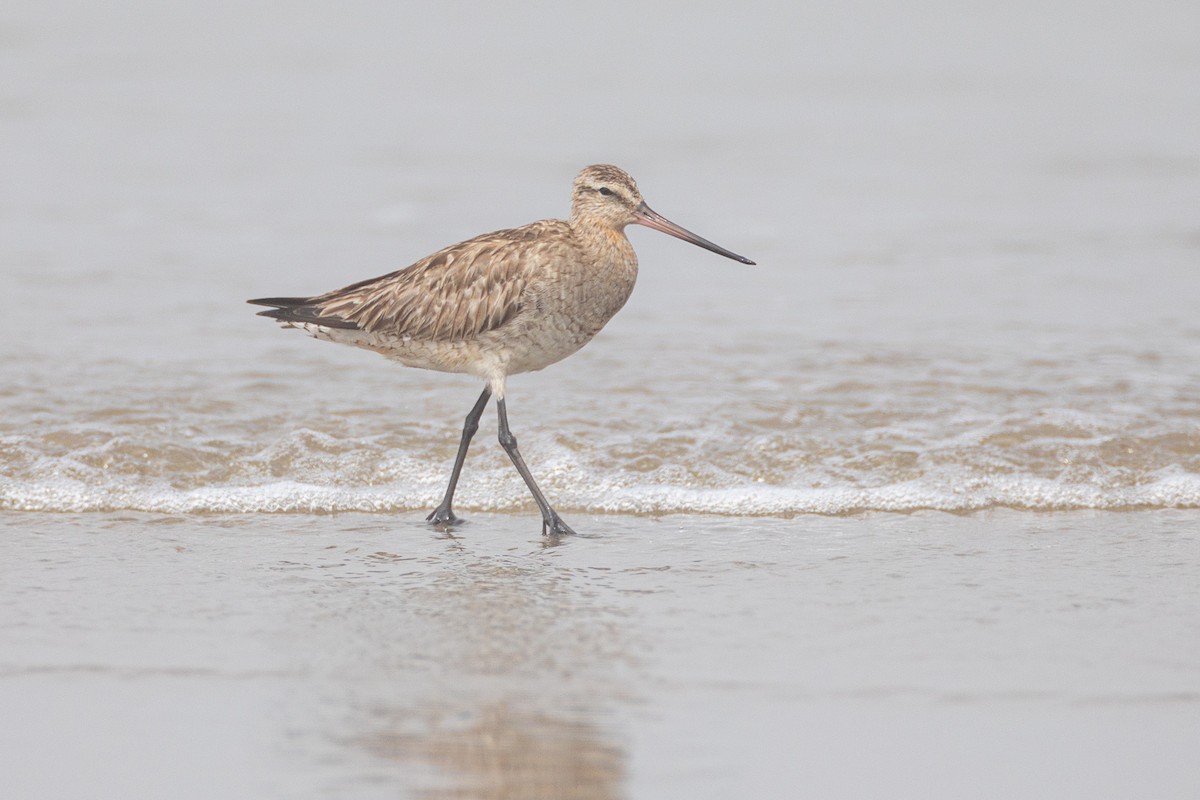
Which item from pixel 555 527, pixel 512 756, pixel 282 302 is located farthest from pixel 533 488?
pixel 512 756

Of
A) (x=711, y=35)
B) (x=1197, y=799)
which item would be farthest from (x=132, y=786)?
(x=711, y=35)

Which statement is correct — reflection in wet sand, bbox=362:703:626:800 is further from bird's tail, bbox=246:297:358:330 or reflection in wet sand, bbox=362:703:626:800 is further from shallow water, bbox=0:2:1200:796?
bird's tail, bbox=246:297:358:330

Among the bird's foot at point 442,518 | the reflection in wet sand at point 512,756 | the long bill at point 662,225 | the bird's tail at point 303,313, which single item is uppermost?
the long bill at point 662,225

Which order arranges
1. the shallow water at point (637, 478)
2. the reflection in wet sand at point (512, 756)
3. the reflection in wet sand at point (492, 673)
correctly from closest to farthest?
the reflection in wet sand at point (512, 756), the reflection in wet sand at point (492, 673), the shallow water at point (637, 478)

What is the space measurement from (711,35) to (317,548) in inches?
741

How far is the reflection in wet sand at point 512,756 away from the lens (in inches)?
145

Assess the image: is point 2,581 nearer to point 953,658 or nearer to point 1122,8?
point 953,658

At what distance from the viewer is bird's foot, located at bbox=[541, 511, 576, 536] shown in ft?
20.9

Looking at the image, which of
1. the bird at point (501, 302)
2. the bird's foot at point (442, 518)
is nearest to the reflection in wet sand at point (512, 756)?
the bird's foot at point (442, 518)

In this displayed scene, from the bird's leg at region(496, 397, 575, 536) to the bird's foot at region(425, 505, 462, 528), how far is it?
34cm

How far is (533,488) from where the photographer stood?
21.7 feet

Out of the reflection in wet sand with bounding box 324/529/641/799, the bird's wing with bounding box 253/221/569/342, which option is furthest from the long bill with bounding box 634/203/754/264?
the reflection in wet sand with bounding box 324/529/641/799

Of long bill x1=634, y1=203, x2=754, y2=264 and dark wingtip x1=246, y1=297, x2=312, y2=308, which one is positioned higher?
long bill x1=634, y1=203, x2=754, y2=264

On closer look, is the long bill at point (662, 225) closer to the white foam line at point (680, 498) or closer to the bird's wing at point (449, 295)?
the bird's wing at point (449, 295)
